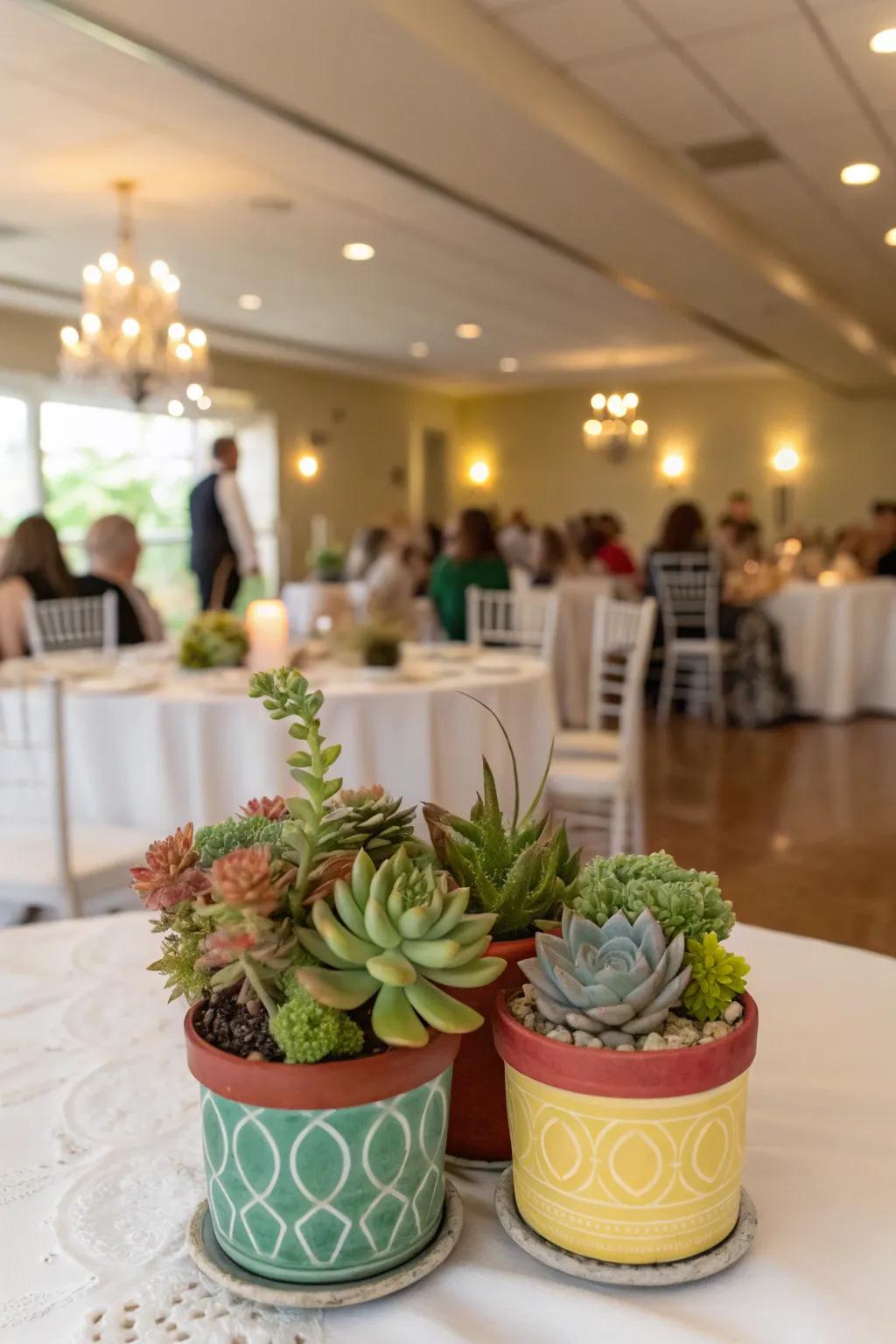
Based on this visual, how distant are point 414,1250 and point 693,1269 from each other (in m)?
0.14

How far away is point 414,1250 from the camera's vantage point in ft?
1.94

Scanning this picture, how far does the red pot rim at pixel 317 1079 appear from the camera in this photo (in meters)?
0.54

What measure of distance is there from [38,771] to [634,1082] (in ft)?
9.15

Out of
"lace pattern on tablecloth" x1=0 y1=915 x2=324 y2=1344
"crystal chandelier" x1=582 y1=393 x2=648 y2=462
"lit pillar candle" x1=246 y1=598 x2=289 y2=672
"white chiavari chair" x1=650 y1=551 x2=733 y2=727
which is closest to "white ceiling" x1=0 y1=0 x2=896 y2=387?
"crystal chandelier" x1=582 y1=393 x2=648 y2=462

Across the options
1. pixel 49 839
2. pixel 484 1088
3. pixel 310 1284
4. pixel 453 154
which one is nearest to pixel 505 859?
pixel 484 1088

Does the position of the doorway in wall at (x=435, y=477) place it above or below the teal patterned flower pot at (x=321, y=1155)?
above

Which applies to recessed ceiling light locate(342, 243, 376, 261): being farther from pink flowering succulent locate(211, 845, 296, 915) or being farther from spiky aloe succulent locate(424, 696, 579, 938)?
pink flowering succulent locate(211, 845, 296, 915)

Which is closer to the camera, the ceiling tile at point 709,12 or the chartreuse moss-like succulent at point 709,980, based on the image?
the chartreuse moss-like succulent at point 709,980

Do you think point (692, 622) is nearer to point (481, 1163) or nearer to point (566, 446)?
point (481, 1163)

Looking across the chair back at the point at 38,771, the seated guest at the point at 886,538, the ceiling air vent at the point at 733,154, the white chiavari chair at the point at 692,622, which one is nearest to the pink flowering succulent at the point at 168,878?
the chair back at the point at 38,771

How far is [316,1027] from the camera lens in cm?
54

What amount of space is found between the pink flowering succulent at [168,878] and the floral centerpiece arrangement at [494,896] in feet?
0.55

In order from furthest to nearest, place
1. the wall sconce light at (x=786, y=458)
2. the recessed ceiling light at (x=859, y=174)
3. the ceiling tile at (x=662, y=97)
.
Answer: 1. the wall sconce light at (x=786, y=458)
2. the recessed ceiling light at (x=859, y=174)
3. the ceiling tile at (x=662, y=97)

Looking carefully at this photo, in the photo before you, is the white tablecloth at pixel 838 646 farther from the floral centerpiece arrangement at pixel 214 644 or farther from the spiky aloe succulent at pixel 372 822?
the spiky aloe succulent at pixel 372 822
